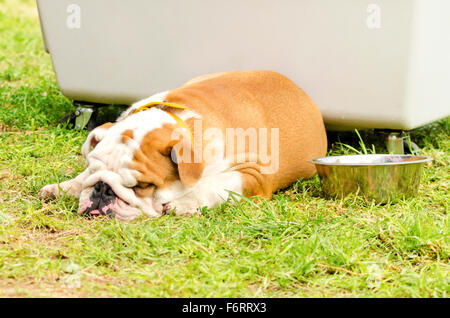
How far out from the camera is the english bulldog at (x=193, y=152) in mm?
2922

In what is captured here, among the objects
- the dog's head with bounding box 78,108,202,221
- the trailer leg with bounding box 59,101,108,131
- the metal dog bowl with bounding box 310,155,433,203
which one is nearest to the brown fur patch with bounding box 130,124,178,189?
the dog's head with bounding box 78,108,202,221

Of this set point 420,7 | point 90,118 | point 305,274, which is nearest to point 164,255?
point 305,274

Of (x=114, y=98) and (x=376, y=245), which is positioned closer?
(x=376, y=245)

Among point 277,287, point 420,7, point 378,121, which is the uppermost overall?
point 420,7

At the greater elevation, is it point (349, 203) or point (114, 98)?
point (114, 98)

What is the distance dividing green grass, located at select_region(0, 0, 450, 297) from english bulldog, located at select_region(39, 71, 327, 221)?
89mm

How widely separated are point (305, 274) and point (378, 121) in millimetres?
1700

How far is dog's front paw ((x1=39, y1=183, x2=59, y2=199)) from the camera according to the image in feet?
10.7

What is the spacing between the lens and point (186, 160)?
2900mm

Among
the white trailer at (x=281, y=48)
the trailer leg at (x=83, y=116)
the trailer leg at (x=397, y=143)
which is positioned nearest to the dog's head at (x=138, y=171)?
the white trailer at (x=281, y=48)

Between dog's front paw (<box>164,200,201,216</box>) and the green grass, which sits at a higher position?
dog's front paw (<box>164,200,201,216</box>)

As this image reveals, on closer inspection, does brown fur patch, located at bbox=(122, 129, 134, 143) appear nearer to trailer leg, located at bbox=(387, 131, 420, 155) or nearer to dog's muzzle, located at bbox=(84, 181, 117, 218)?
dog's muzzle, located at bbox=(84, 181, 117, 218)

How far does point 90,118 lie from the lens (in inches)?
188

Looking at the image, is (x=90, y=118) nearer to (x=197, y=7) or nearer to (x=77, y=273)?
(x=197, y=7)
